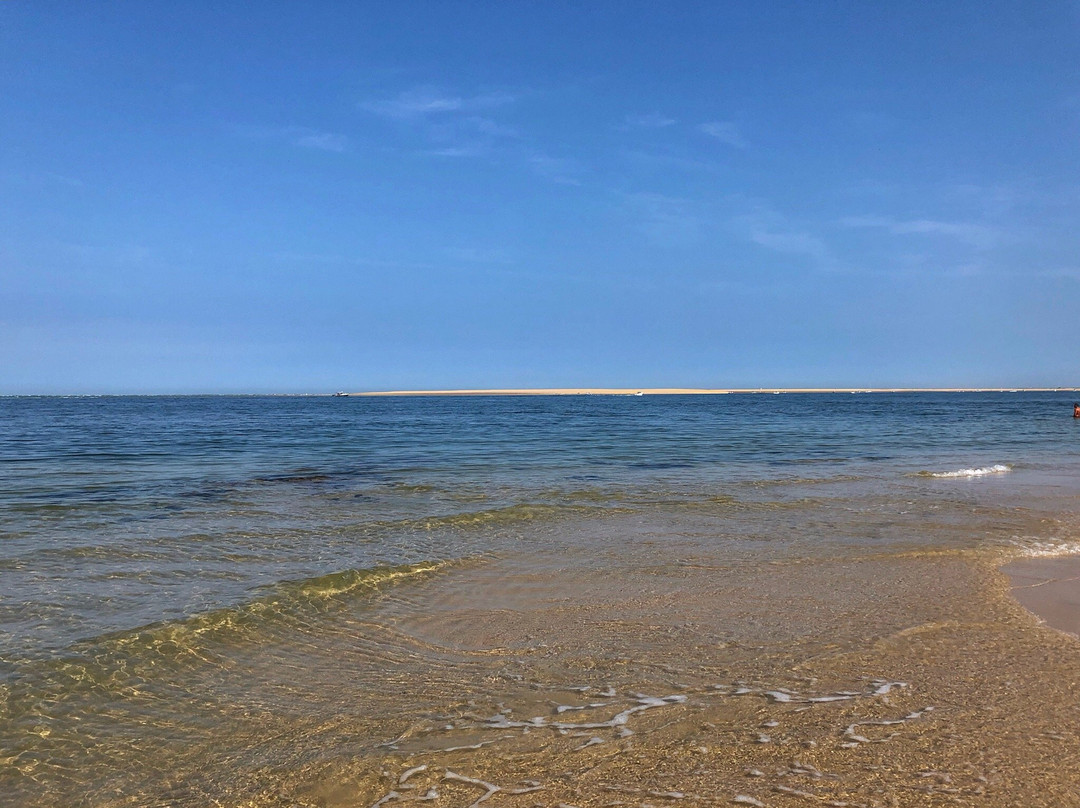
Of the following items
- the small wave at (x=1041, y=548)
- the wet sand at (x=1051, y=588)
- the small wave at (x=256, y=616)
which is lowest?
the small wave at (x=256, y=616)

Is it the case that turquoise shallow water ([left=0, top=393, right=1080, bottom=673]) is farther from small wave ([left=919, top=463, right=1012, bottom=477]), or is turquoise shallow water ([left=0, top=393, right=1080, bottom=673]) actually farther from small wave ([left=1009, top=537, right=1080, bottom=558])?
small wave ([left=1009, top=537, right=1080, bottom=558])

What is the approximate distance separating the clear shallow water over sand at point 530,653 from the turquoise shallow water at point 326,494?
0.09 meters

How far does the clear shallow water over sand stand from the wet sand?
0.89 ft

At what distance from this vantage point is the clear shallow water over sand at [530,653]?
3.48m

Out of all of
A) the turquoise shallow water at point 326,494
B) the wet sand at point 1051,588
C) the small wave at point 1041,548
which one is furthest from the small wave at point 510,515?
the wet sand at point 1051,588

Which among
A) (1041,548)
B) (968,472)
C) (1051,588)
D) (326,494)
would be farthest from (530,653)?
(968,472)

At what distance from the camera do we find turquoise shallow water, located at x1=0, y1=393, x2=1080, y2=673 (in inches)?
277

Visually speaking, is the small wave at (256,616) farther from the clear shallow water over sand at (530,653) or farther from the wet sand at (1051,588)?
the wet sand at (1051,588)

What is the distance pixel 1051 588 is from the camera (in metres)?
6.89

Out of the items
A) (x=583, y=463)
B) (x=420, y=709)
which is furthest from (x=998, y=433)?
(x=420, y=709)

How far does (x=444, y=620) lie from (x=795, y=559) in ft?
14.8

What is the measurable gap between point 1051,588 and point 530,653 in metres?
5.60

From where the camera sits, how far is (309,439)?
96.4ft

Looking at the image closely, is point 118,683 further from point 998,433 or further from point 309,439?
point 998,433
